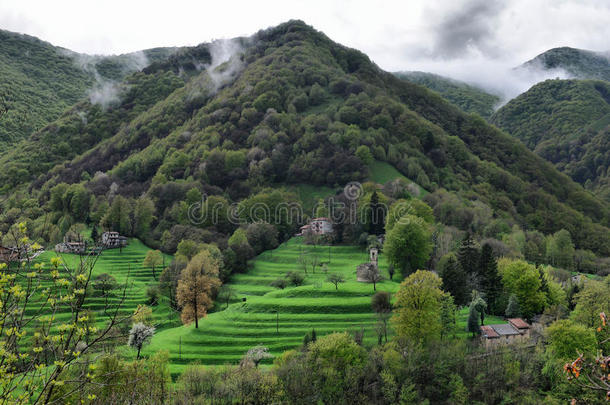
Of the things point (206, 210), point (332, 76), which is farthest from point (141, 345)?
point (332, 76)

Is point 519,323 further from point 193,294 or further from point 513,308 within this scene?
point 193,294

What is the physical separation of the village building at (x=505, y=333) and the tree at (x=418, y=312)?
20.2ft

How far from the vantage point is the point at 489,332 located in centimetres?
5144

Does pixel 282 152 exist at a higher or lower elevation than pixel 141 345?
higher

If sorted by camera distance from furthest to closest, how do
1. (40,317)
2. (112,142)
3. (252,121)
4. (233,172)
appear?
1. (112,142)
2. (252,121)
3. (233,172)
4. (40,317)

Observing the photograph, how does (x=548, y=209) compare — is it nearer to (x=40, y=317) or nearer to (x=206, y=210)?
(x=206, y=210)

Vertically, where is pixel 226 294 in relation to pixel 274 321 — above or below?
above

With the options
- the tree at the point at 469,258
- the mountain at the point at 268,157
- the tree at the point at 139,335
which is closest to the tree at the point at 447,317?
the tree at the point at 469,258

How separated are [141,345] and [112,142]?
137 meters

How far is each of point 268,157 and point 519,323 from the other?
8960 centimetres

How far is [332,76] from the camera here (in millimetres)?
176625

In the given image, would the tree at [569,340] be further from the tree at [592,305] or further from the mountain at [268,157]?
the mountain at [268,157]

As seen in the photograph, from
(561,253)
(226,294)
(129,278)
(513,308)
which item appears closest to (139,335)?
(226,294)

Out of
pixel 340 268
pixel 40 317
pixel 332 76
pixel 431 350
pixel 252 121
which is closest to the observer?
pixel 40 317
